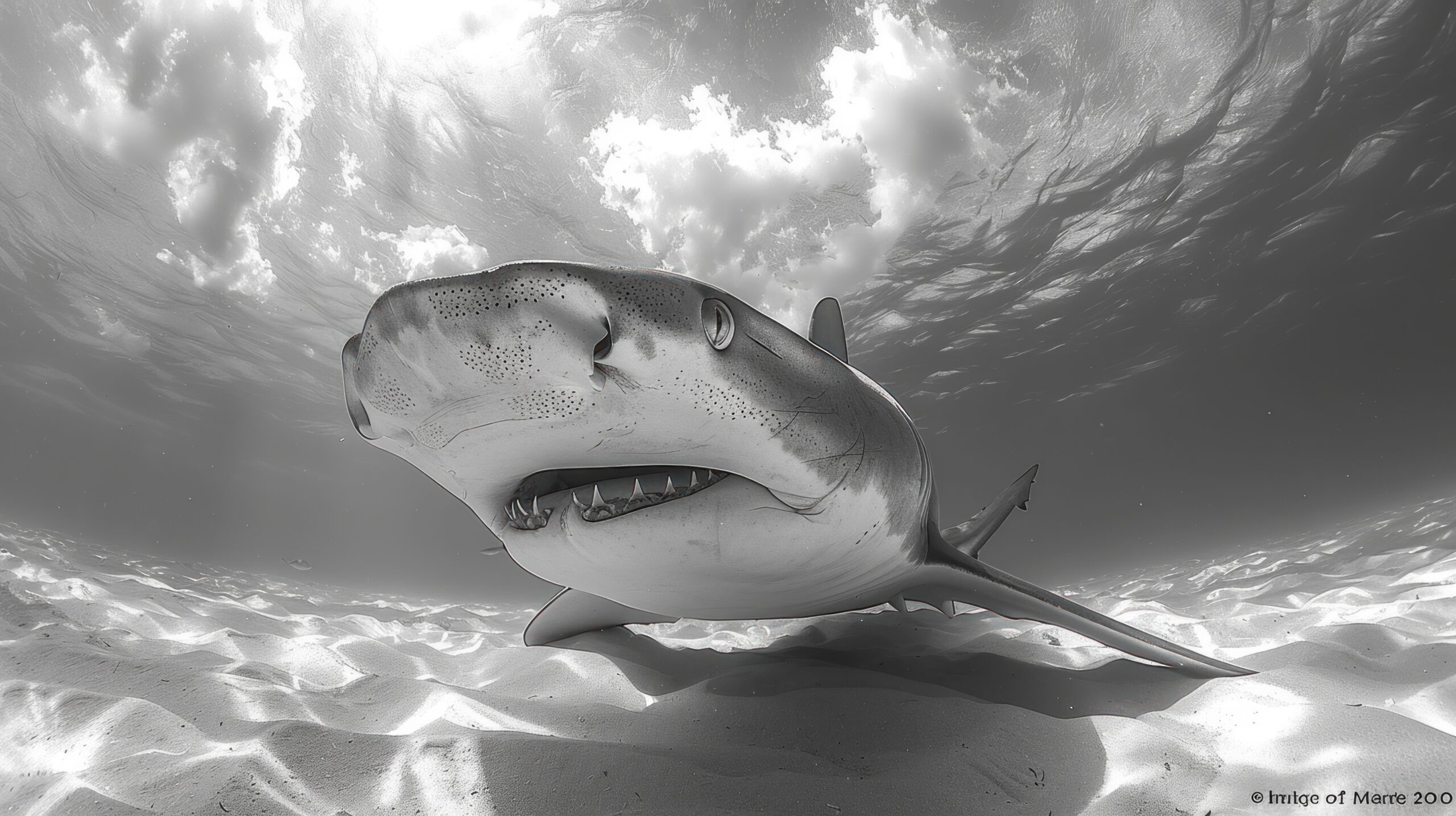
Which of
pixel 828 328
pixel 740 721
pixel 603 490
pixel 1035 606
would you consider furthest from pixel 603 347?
pixel 828 328

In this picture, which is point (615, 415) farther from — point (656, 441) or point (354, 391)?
point (354, 391)

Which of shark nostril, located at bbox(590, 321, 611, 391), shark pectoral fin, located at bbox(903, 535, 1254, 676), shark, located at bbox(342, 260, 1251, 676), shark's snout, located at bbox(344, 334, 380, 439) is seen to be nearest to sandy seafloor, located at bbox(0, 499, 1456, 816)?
shark pectoral fin, located at bbox(903, 535, 1254, 676)

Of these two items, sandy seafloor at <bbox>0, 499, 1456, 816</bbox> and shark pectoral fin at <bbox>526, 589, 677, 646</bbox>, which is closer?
sandy seafloor at <bbox>0, 499, 1456, 816</bbox>

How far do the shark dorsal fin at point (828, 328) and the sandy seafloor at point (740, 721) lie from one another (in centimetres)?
159

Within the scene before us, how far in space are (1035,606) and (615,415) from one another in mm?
1814

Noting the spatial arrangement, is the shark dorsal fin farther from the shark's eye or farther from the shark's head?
the shark's eye

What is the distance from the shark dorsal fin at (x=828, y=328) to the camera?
3590 mm

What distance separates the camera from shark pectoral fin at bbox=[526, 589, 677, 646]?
2.83m

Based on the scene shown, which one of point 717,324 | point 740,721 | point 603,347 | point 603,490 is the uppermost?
point 717,324

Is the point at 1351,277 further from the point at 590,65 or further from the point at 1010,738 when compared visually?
the point at 1010,738

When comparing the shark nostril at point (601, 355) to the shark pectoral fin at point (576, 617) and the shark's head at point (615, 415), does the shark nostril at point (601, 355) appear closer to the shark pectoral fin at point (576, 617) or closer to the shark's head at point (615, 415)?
the shark's head at point (615, 415)

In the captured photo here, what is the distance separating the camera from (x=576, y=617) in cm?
298

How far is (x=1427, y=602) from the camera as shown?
10.4ft

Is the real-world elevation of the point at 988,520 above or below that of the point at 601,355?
above
